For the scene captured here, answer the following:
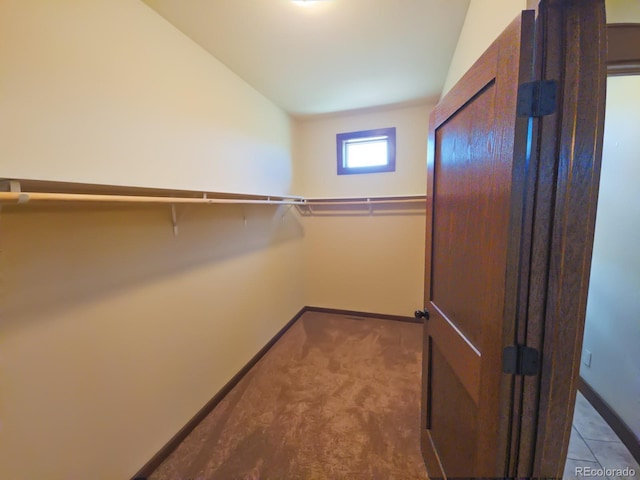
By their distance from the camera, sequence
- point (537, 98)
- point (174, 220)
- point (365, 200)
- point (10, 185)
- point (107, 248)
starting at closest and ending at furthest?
point (537, 98) → point (10, 185) → point (107, 248) → point (174, 220) → point (365, 200)

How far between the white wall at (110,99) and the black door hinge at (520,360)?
1760 mm

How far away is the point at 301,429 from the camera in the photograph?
5.49 feet

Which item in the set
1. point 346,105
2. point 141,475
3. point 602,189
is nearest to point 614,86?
point 602,189

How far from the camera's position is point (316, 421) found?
1735 millimetres

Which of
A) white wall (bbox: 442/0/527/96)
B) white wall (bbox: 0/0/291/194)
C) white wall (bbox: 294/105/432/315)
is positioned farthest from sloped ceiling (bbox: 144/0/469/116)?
white wall (bbox: 294/105/432/315)

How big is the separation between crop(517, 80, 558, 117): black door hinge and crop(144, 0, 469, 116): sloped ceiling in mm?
1228

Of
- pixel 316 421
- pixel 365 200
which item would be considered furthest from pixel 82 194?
pixel 365 200

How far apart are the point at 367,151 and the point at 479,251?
103 inches

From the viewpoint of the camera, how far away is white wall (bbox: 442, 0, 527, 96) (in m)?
0.96

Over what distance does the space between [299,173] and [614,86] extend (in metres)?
2.73

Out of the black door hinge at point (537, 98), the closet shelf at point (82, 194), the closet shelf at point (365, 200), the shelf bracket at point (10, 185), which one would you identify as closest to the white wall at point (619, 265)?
the black door hinge at point (537, 98)

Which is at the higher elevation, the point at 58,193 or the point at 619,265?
the point at 58,193

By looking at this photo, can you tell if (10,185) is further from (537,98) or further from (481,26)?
(481,26)

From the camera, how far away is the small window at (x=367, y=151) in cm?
305
